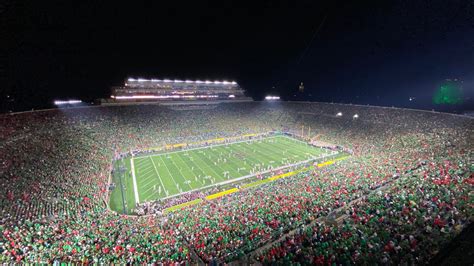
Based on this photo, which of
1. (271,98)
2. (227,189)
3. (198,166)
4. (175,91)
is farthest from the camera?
(271,98)

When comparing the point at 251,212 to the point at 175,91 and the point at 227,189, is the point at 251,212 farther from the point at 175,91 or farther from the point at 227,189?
the point at 175,91

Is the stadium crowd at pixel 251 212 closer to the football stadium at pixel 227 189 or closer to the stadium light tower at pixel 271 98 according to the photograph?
the football stadium at pixel 227 189

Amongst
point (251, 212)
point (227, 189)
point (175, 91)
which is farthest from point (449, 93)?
point (175, 91)

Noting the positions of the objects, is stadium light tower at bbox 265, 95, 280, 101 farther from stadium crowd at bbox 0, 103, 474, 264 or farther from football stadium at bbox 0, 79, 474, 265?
stadium crowd at bbox 0, 103, 474, 264

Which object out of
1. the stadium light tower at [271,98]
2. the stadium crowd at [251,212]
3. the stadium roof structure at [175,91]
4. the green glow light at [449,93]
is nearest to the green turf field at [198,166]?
the stadium crowd at [251,212]

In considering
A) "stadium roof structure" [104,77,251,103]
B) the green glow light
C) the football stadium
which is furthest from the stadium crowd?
"stadium roof structure" [104,77,251,103]

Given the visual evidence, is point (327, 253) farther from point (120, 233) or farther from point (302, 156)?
point (302, 156)
